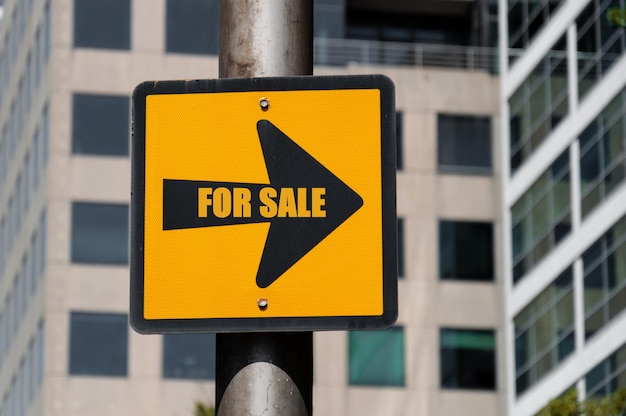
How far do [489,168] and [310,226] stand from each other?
4363cm

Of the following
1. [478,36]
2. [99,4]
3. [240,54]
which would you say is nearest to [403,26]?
[478,36]

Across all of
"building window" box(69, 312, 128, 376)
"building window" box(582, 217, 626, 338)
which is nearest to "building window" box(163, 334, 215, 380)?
"building window" box(69, 312, 128, 376)

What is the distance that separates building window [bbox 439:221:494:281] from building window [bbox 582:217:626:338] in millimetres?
6214

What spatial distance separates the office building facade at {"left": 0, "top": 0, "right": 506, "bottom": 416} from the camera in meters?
44.3

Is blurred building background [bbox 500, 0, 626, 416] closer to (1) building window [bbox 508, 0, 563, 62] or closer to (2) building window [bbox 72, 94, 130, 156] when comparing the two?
(1) building window [bbox 508, 0, 563, 62]

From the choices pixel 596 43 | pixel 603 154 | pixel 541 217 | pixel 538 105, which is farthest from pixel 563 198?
pixel 596 43

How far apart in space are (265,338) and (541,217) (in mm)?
40675

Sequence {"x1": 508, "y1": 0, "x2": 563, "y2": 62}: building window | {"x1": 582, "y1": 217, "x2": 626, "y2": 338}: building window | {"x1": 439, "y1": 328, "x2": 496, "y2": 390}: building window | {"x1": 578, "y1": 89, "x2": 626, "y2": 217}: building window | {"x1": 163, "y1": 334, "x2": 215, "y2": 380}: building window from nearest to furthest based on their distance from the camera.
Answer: {"x1": 582, "y1": 217, "x2": 626, "y2": 338}: building window → {"x1": 578, "y1": 89, "x2": 626, "y2": 217}: building window → {"x1": 163, "y1": 334, "x2": 215, "y2": 380}: building window → {"x1": 508, "y1": 0, "x2": 563, "y2": 62}: building window → {"x1": 439, "y1": 328, "x2": 496, "y2": 390}: building window

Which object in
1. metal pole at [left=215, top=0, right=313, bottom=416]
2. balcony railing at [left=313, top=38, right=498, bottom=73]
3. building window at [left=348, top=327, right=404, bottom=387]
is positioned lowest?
metal pole at [left=215, top=0, right=313, bottom=416]

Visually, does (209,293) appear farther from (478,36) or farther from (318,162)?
(478,36)

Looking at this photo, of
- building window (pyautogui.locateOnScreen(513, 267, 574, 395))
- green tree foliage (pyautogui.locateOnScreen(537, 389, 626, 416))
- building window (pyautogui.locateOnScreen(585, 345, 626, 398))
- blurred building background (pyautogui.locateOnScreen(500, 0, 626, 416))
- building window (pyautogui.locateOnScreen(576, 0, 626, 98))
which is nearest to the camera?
green tree foliage (pyautogui.locateOnScreen(537, 389, 626, 416))

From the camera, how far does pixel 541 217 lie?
44.8 m

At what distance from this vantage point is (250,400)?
4.48 m

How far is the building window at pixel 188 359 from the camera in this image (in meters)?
43.9
